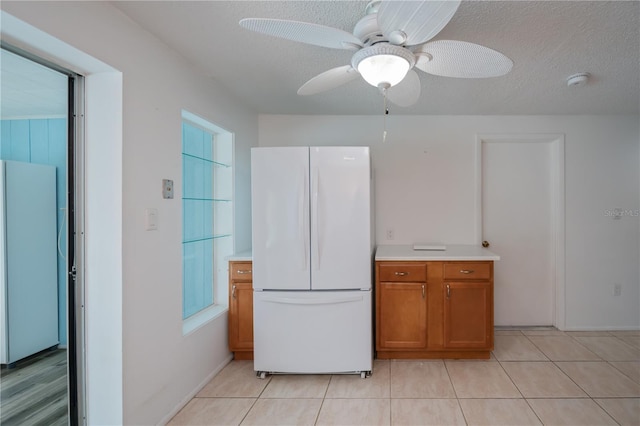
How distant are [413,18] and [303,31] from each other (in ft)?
1.32

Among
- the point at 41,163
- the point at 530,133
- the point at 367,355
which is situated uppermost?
the point at 530,133

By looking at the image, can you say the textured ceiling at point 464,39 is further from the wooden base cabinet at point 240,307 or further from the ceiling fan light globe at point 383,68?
the wooden base cabinet at point 240,307

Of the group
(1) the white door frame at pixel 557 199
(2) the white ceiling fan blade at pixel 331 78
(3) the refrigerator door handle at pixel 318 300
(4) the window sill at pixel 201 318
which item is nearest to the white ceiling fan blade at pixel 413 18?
(2) the white ceiling fan blade at pixel 331 78

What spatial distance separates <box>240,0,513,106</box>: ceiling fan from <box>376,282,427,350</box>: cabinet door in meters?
1.66

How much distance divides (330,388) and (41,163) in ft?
7.13

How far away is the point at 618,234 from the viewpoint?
3367mm

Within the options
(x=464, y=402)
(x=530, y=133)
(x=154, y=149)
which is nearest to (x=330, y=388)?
(x=464, y=402)

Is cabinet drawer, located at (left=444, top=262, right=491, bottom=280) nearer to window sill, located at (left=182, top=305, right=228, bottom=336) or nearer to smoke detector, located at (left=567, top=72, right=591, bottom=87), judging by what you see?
smoke detector, located at (left=567, top=72, right=591, bottom=87)

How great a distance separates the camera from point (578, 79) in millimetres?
2311

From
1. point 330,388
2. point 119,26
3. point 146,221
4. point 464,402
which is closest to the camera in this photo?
point 119,26

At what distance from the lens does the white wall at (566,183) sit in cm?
336

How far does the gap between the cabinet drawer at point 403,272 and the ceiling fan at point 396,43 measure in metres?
1.51

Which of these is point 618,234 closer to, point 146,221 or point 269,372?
point 269,372

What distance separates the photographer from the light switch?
1802mm
